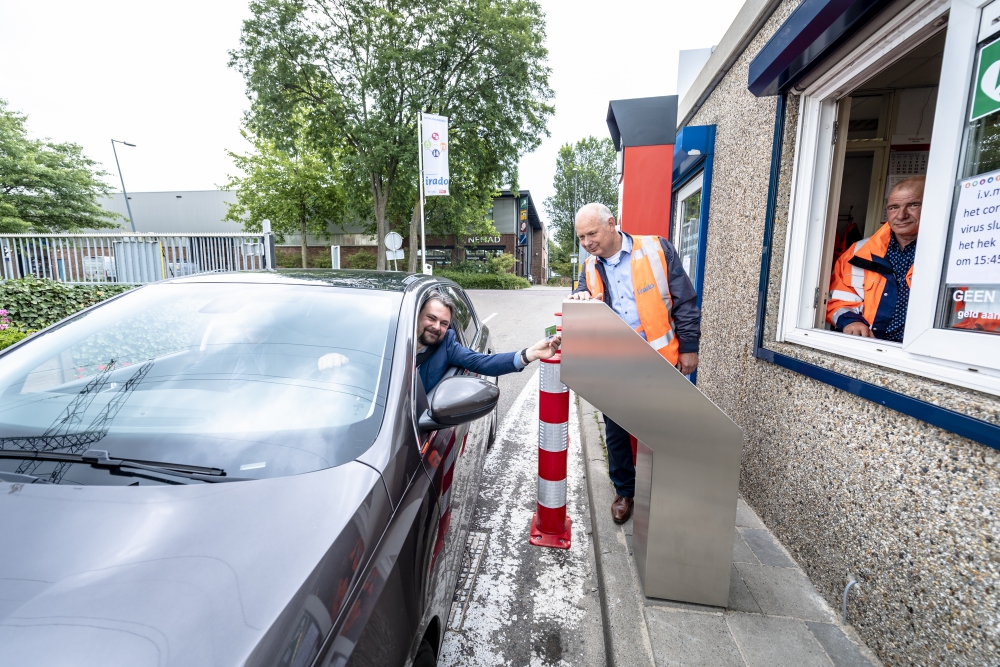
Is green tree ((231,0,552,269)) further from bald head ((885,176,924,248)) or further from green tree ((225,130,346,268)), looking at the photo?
Answer: bald head ((885,176,924,248))

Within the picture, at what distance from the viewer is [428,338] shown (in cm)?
231

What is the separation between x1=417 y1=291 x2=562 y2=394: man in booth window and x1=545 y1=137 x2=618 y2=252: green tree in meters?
53.7

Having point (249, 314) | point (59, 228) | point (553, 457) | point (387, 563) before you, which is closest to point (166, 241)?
point (249, 314)

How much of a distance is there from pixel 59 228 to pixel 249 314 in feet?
108

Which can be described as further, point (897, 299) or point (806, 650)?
point (897, 299)

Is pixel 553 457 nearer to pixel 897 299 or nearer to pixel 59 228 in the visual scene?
pixel 897 299

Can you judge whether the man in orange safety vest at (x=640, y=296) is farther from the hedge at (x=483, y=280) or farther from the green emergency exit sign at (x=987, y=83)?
the hedge at (x=483, y=280)

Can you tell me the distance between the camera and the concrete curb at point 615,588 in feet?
6.11

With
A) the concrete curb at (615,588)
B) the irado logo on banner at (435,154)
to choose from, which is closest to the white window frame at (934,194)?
the concrete curb at (615,588)

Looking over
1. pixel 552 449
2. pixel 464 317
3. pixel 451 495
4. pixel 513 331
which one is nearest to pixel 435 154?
pixel 513 331

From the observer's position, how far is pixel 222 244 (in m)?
8.08

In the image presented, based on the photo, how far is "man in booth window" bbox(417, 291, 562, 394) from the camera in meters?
2.28

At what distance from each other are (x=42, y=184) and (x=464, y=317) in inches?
1242

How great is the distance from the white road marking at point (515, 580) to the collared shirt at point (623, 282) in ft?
4.46
